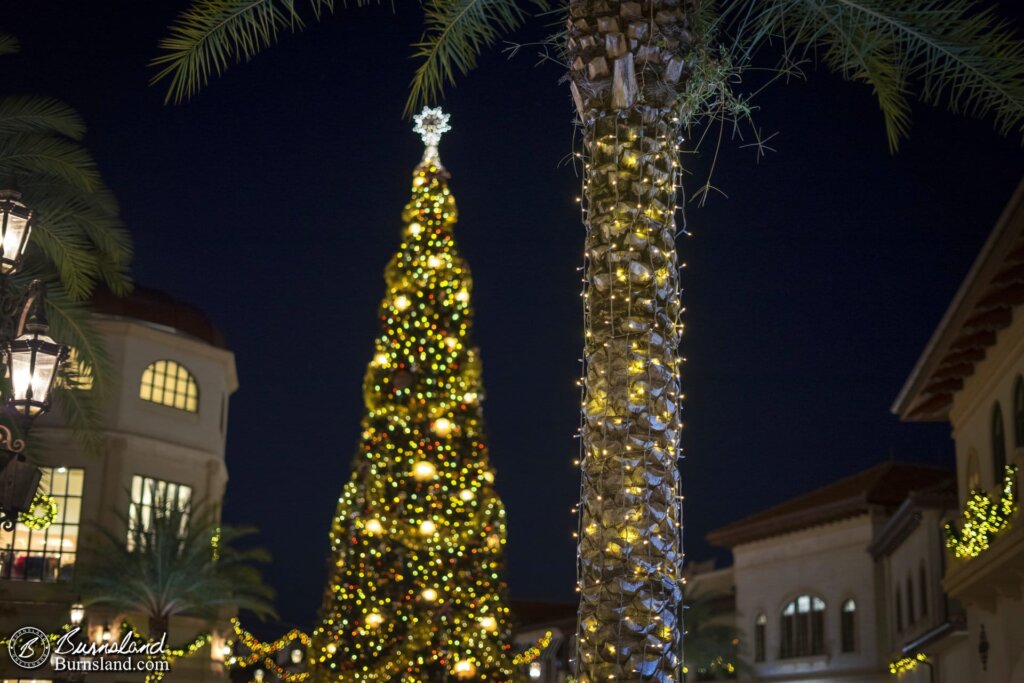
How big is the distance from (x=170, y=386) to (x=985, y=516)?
2990 centimetres

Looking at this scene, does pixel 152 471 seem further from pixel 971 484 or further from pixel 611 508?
pixel 611 508

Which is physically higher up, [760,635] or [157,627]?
[760,635]

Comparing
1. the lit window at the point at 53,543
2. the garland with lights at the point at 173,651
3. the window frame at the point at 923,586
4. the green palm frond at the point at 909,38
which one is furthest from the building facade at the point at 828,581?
the green palm frond at the point at 909,38

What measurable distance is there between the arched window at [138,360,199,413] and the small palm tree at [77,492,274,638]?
690 cm

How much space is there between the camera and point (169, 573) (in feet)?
117

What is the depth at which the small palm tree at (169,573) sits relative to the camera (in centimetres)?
3562

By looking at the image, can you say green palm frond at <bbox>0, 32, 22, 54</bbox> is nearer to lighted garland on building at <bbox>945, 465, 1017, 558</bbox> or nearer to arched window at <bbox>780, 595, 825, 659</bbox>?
lighted garland on building at <bbox>945, 465, 1017, 558</bbox>

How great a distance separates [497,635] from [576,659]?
47.5 feet

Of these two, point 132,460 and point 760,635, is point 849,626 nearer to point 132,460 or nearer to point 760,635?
point 760,635

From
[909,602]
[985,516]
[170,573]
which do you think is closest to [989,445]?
[985,516]

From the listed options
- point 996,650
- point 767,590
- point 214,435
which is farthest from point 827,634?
point 996,650

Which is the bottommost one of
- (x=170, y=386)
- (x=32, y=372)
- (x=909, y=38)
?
(x=32, y=372)

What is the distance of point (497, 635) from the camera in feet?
80.4

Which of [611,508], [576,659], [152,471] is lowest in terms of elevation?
[576,659]
